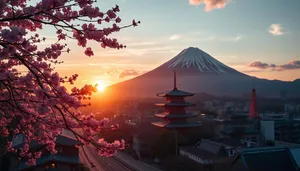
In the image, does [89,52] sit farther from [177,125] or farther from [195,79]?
[195,79]

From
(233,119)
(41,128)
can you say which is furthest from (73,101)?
(233,119)

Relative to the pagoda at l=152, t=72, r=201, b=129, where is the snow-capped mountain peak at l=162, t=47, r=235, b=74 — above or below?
above

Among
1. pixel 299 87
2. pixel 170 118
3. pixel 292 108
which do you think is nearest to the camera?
pixel 170 118

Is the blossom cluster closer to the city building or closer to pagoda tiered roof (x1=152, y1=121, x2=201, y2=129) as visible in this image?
the city building

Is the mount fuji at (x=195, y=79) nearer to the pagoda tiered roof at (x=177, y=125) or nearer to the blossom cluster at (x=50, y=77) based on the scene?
the pagoda tiered roof at (x=177, y=125)

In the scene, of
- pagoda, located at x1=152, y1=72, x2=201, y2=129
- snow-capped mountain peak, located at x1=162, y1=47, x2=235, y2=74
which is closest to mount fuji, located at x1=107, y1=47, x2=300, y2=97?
snow-capped mountain peak, located at x1=162, y1=47, x2=235, y2=74

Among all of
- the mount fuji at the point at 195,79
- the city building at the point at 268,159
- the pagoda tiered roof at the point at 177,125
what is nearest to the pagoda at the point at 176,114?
the pagoda tiered roof at the point at 177,125

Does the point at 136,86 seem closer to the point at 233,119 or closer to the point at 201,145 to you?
the point at 233,119

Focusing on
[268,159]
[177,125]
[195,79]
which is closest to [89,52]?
[268,159]
